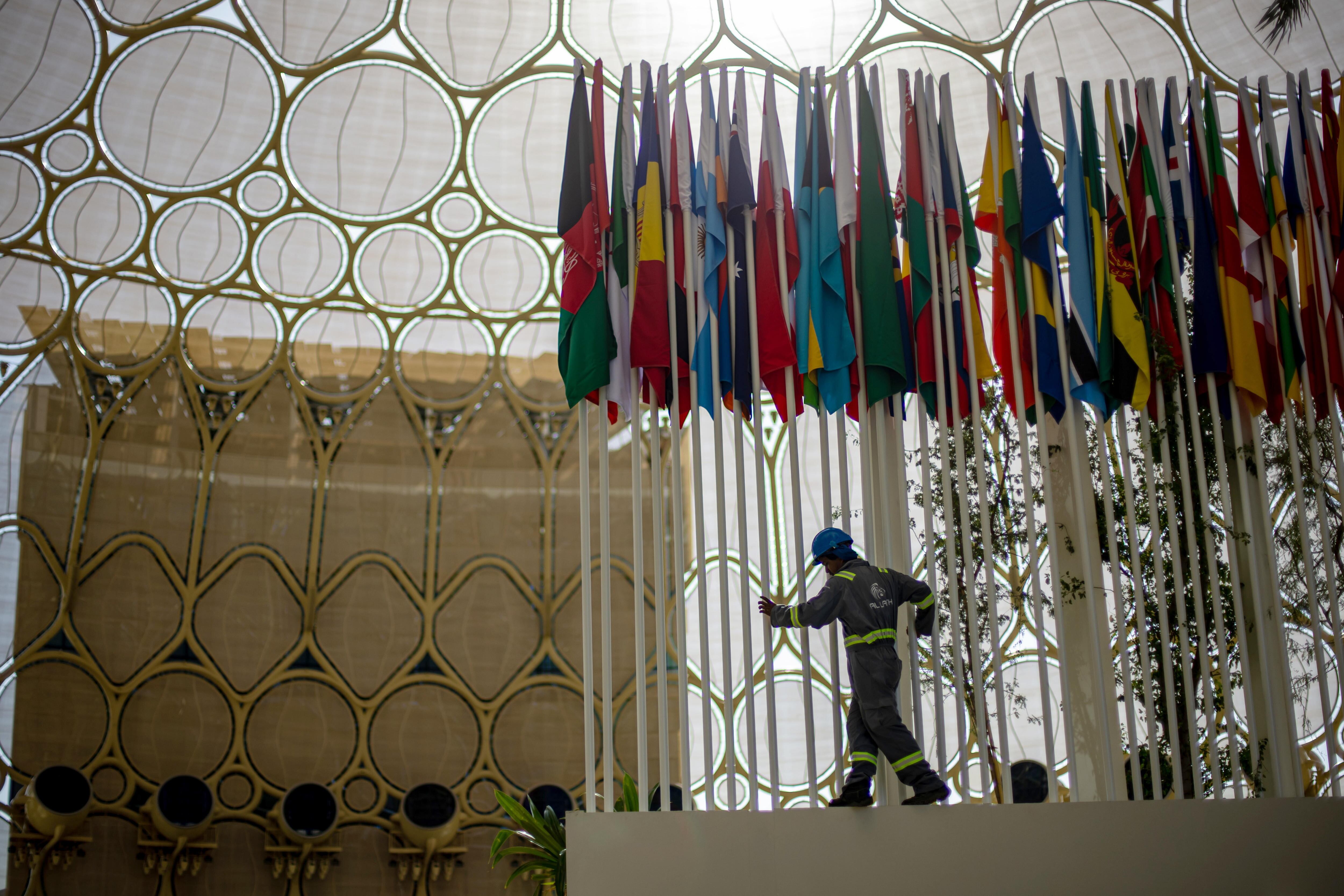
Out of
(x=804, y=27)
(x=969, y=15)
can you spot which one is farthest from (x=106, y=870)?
(x=969, y=15)

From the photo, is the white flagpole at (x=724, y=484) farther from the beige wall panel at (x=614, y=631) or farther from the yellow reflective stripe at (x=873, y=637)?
the beige wall panel at (x=614, y=631)

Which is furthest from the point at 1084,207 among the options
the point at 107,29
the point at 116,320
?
the point at 107,29

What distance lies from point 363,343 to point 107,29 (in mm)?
4190

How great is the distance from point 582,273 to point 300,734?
261 inches

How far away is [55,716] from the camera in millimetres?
10883

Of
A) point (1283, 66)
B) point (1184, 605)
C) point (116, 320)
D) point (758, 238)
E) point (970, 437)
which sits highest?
point (1283, 66)

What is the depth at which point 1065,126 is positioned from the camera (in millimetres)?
7176

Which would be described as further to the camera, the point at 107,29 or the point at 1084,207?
the point at 107,29

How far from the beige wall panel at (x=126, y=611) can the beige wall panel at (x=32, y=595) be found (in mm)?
217

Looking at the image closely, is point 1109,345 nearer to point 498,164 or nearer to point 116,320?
point 498,164

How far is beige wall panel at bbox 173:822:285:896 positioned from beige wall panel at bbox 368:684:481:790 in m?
1.29

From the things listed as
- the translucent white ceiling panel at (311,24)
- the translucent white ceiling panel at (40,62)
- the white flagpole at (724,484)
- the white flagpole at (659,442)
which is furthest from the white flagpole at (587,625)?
the translucent white ceiling panel at (40,62)

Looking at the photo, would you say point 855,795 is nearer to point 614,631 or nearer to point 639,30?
point 614,631

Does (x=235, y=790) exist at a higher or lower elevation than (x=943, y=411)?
lower
